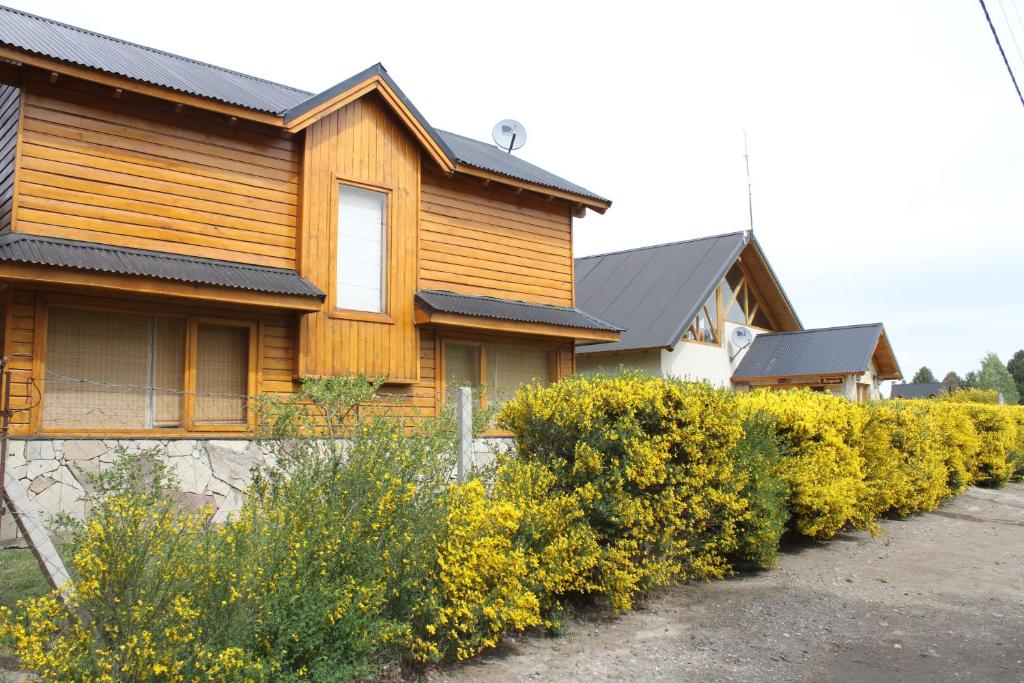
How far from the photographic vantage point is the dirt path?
5723 mm

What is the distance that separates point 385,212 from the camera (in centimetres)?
1274

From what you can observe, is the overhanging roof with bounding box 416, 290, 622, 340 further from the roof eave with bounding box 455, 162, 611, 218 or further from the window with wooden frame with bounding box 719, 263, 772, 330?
the window with wooden frame with bounding box 719, 263, 772, 330

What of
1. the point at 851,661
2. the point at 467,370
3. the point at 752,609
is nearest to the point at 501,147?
the point at 467,370

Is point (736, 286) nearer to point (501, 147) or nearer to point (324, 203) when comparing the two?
point (501, 147)

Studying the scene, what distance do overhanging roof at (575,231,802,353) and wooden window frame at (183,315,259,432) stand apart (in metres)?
11.2

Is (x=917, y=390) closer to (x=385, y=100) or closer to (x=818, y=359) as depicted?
(x=818, y=359)

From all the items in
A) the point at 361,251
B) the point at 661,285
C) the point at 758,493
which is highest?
the point at 661,285

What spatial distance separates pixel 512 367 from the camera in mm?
14656

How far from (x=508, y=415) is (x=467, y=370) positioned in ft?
21.0

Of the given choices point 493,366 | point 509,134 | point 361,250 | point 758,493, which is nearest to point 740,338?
point 509,134

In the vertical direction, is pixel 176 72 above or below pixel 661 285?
above

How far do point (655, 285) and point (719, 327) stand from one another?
7.71 feet

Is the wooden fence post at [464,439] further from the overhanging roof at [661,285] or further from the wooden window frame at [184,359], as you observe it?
the overhanging roof at [661,285]

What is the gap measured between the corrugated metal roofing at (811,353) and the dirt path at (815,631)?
13980 millimetres
